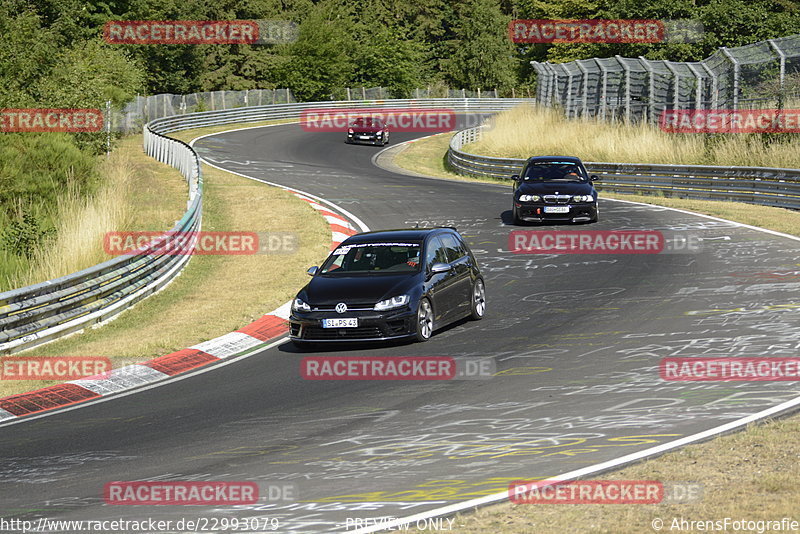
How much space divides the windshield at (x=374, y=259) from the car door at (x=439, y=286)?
19 centimetres

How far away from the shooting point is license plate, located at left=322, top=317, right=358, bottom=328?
41.9 feet

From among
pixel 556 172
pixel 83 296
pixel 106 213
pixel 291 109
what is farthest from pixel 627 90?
pixel 291 109

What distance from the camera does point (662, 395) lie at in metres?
9.66

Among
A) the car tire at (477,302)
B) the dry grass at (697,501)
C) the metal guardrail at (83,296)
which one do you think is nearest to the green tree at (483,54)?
the metal guardrail at (83,296)

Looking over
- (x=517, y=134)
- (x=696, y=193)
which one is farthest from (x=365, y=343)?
(x=517, y=134)

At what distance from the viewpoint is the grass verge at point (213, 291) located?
46.3ft

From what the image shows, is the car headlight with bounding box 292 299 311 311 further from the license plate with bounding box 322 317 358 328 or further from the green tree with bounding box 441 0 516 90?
the green tree with bounding box 441 0 516 90

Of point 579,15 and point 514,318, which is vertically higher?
point 579,15

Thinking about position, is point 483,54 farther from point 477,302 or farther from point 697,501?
point 697,501

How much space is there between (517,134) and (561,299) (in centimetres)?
2931

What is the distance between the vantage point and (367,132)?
52.6m

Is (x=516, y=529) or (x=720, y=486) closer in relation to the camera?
(x=516, y=529)

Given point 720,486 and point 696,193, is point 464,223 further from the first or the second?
point 720,486

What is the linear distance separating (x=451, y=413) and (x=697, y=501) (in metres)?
3.35
